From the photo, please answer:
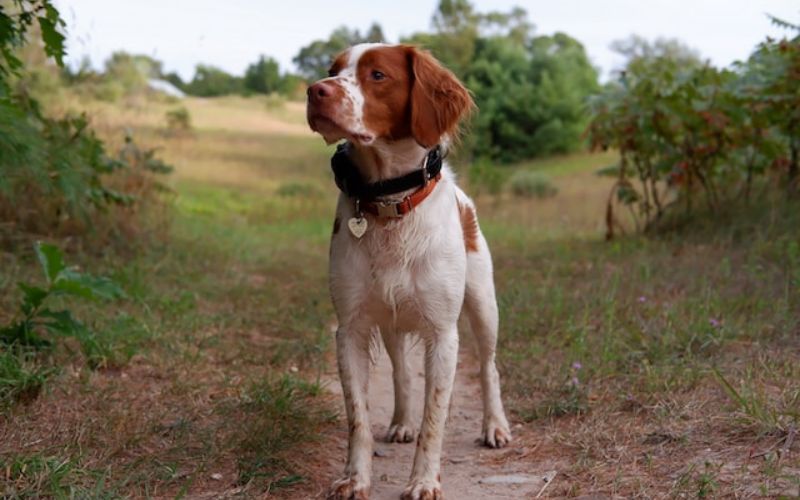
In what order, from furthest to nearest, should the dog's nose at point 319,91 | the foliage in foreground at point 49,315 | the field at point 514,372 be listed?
the foliage in foreground at point 49,315 < the field at point 514,372 < the dog's nose at point 319,91

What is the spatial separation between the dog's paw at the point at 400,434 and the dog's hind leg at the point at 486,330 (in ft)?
1.06

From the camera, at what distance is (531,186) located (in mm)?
16875

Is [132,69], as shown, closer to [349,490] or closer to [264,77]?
[349,490]

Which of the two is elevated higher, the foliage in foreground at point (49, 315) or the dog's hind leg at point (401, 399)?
the foliage in foreground at point (49, 315)

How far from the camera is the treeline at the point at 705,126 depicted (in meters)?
6.51

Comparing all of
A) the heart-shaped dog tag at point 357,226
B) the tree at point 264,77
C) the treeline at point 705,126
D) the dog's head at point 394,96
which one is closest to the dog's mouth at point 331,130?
the dog's head at point 394,96

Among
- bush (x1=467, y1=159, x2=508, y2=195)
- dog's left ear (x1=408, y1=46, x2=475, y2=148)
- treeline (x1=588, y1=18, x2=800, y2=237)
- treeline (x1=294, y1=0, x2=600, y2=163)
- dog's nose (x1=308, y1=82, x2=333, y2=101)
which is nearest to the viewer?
dog's nose (x1=308, y1=82, x2=333, y2=101)

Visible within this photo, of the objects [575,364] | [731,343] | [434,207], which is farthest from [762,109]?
[434,207]

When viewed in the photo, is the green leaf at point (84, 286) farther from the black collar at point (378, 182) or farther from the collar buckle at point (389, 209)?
the collar buckle at point (389, 209)

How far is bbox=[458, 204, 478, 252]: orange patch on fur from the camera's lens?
11.3 feet

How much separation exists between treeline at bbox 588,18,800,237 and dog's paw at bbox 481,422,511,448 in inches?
164

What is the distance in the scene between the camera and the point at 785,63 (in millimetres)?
6305

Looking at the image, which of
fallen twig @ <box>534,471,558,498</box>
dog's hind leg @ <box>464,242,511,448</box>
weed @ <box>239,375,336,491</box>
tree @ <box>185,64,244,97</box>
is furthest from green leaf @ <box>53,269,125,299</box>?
→ tree @ <box>185,64,244,97</box>

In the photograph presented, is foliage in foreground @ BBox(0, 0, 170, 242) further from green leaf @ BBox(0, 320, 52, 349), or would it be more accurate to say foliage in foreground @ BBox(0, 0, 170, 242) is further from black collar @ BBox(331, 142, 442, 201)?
black collar @ BBox(331, 142, 442, 201)
